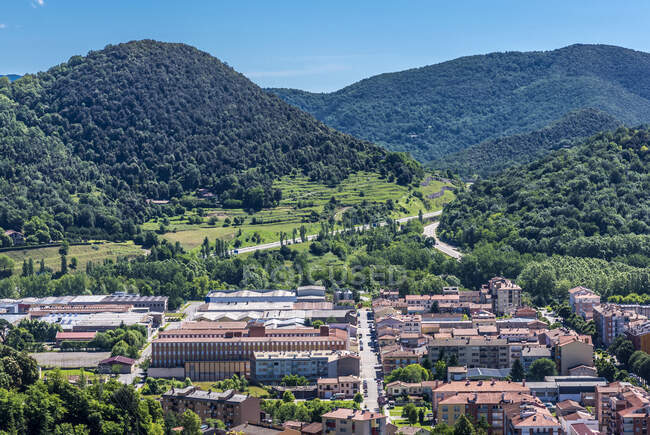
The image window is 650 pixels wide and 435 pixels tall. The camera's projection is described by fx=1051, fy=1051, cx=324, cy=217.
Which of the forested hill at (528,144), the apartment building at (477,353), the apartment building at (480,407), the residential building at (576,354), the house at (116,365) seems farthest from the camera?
the forested hill at (528,144)

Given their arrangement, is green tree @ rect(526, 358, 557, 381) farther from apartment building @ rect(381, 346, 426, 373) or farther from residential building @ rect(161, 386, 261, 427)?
residential building @ rect(161, 386, 261, 427)

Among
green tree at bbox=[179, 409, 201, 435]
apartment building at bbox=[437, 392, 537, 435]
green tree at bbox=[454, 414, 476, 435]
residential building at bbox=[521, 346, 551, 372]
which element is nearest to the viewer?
green tree at bbox=[454, 414, 476, 435]

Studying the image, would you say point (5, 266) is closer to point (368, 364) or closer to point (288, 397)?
point (368, 364)

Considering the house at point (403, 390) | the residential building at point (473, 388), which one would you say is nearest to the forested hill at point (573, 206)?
the house at point (403, 390)

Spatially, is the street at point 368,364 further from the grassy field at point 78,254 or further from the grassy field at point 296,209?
the grassy field at point 296,209

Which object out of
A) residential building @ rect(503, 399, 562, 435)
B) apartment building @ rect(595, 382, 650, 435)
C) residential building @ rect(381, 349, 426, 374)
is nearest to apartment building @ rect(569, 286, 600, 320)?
residential building @ rect(381, 349, 426, 374)

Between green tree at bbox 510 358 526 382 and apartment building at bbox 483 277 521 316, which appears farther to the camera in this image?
apartment building at bbox 483 277 521 316

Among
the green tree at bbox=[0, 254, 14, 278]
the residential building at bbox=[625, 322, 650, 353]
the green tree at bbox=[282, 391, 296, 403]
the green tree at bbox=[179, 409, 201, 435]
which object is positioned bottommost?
the green tree at bbox=[282, 391, 296, 403]
